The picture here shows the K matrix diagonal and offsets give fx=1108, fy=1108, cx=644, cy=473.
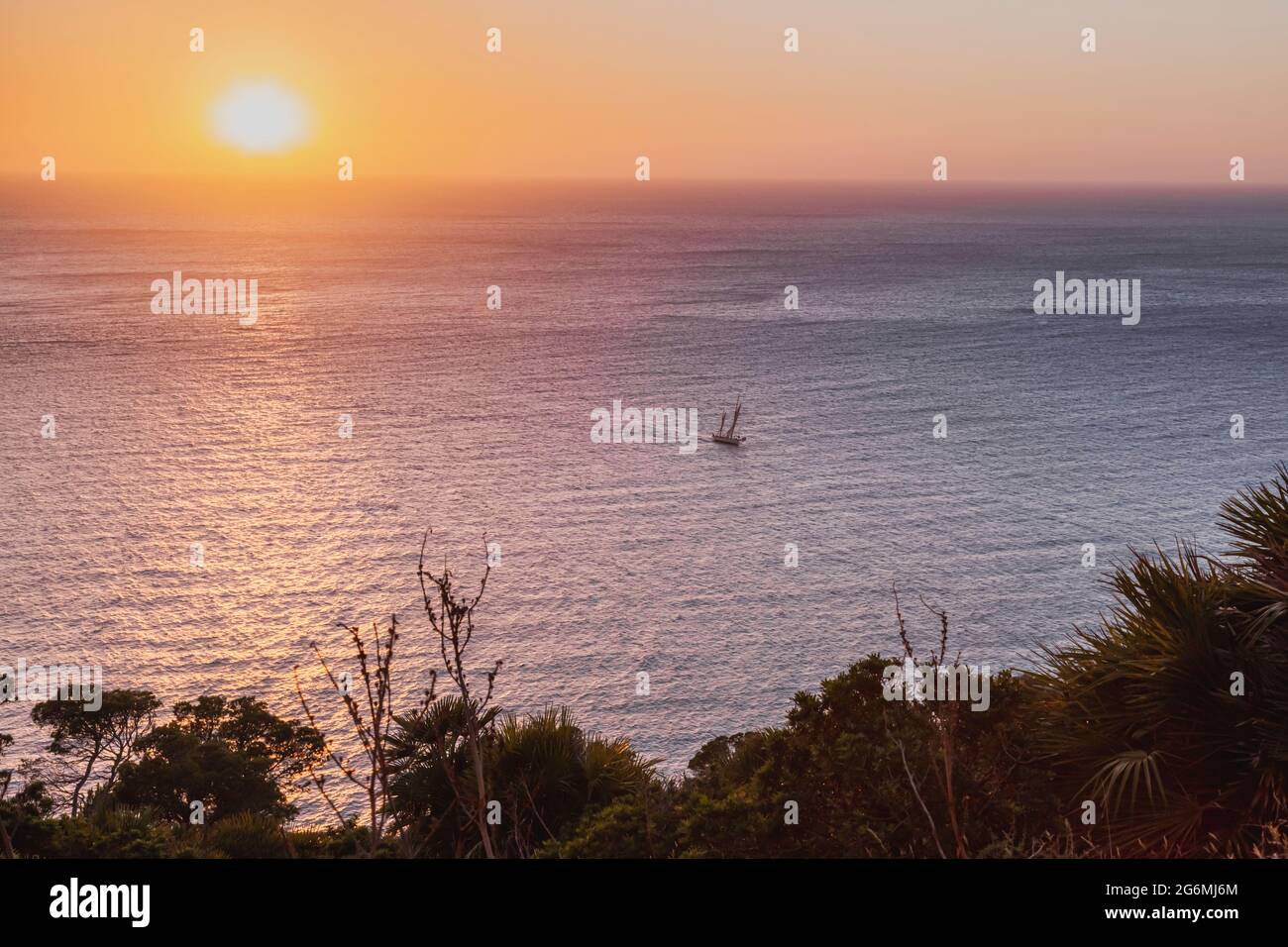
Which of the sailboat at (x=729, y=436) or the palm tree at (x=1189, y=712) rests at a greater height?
the sailboat at (x=729, y=436)

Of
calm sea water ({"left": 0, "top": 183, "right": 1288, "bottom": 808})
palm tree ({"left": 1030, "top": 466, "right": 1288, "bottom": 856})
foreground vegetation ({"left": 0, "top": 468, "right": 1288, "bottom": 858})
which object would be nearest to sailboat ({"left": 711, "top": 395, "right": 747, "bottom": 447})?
calm sea water ({"left": 0, "top": 183, "right": 1288, "bottom": 808})

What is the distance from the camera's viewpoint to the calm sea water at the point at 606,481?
4712 cm

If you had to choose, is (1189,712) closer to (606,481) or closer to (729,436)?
(606,481)

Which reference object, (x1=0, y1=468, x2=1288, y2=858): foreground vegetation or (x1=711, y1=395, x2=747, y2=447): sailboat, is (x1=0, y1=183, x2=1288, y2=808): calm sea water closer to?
(x1=711, y1=395, x2=747, y2=447): sailboat

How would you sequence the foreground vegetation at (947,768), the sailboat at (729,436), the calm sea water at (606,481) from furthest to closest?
1. the sailboat at (729,436)
2. the calm sea water at (606,481)
3. the foreground vegetation at (947,768)

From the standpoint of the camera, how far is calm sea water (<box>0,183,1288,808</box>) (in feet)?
155

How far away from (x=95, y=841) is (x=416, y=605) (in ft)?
131

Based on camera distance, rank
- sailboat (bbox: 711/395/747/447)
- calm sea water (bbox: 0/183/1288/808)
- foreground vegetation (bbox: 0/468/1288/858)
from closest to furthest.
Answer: foreground vegetation (bbox: 0/468/1288/858) < calm sea water (bbox: 0/183/1288/808) < sailboat (bbox: 711/395/747/447)

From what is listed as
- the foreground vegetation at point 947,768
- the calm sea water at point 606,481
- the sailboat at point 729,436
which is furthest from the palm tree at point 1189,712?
the sailboat at point 729,436

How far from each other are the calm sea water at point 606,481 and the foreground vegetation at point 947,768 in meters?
29.7

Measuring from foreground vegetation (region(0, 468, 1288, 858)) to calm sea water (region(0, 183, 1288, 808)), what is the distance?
29.7 m

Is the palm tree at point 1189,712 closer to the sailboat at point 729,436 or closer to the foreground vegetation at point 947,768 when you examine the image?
the foreground vegetation at point 947,768
